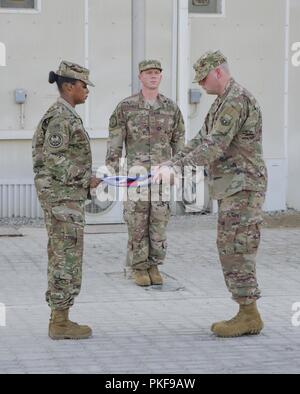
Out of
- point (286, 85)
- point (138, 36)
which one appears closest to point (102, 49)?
point (286, 85)

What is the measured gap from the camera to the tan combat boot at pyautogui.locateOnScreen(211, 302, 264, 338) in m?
7.18

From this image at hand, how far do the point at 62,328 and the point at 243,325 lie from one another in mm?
1271

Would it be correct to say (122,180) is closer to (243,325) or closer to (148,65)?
(243,325)

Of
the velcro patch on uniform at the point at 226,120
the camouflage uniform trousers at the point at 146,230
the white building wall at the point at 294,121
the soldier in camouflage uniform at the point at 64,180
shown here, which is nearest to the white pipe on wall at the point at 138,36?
the camouflage uniform trousers at the point at 146,230

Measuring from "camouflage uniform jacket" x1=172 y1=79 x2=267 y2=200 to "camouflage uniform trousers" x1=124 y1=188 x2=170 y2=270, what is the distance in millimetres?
1921

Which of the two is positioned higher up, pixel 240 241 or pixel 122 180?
→ pixel 122 180

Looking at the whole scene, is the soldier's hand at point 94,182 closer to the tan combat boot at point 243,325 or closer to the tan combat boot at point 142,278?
the tan combat boot at point 243,325

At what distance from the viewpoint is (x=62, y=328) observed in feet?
23.4

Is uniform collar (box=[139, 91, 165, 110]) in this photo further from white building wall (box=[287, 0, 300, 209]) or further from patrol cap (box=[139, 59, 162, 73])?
white building wall (box=[287, 0, 300, 209])

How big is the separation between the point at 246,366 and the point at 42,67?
7312 mm

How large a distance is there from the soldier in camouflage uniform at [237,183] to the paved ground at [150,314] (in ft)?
1.42

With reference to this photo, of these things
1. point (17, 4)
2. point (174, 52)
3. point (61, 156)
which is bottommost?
point (61, 156)

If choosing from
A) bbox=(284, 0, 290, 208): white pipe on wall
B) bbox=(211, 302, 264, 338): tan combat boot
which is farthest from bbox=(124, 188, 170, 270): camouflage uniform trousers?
bbox=(284, 0, 290, 208): white pipe on wall
